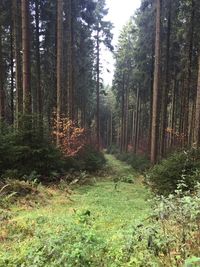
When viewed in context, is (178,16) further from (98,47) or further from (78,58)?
(98,47)

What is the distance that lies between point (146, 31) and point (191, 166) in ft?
52.7

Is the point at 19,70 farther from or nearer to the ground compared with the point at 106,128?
farther from the ground

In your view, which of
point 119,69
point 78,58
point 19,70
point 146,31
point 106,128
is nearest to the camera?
point 19,70

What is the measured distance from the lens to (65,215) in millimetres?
8797

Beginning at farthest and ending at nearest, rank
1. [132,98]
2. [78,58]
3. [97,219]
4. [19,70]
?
[132,98] < [78,58] < [19,70] < [97,219]

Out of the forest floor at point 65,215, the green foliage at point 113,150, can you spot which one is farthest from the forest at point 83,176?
the green foliage at point 113,150

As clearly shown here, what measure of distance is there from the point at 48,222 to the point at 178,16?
1938 centimetres

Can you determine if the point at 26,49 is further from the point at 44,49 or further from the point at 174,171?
the point at 44,49

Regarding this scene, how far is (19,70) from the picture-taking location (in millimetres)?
21422

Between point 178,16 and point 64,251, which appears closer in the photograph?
point 64,251

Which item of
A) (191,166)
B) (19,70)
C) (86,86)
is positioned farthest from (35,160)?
(86,86)

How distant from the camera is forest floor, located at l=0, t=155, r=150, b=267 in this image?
19.9ft

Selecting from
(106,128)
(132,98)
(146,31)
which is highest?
(146,31)

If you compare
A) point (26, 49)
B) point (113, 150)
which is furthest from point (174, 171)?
point (113, 150)
